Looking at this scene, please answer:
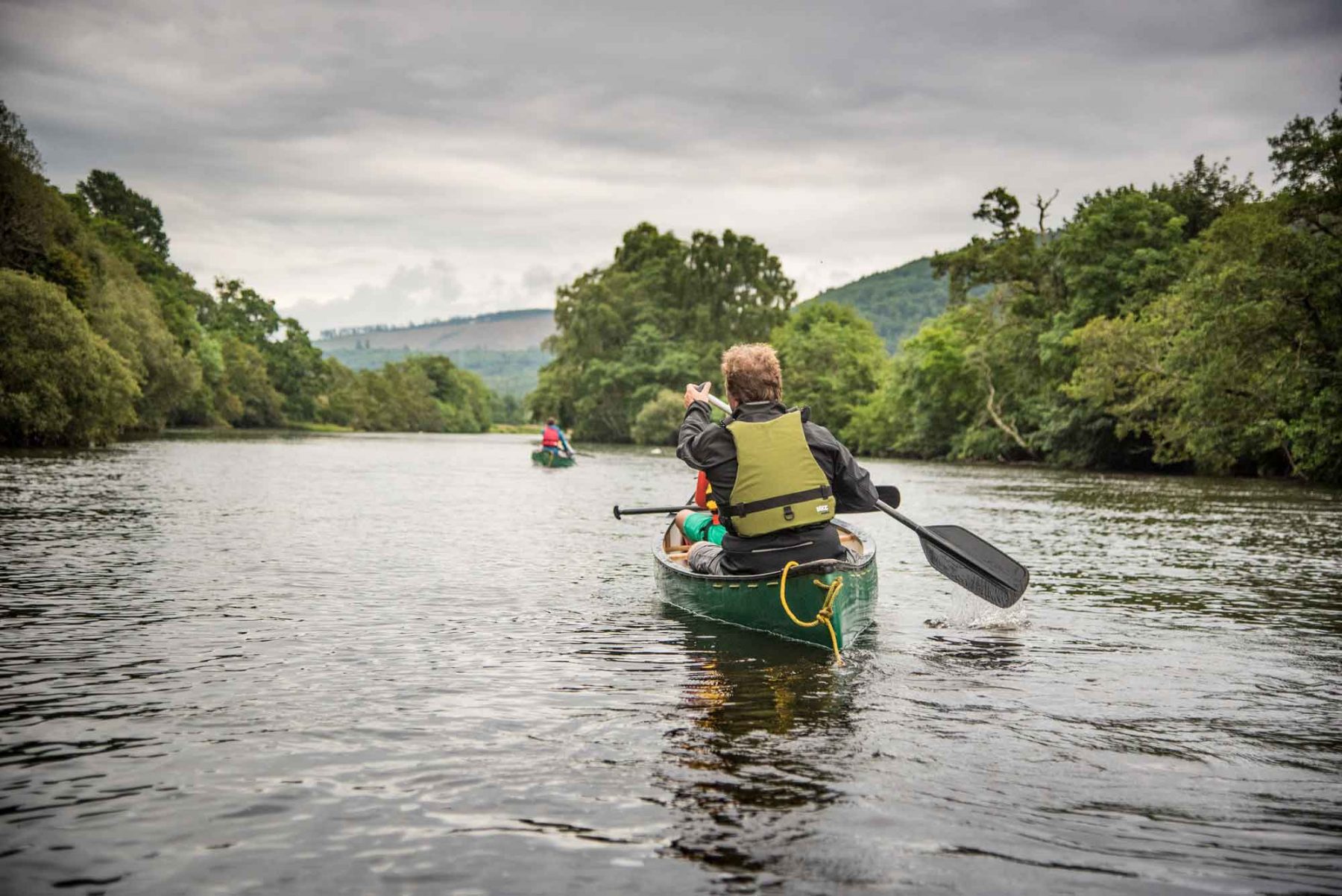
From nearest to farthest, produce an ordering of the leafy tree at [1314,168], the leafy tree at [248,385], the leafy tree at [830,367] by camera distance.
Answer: the leafy tree at [1314,168], the leafy tree at [830,367], the leafy tree at [248,385]

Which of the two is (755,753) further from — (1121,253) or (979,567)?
(1121,253)

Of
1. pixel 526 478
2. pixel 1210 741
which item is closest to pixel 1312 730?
pixel 1210 741

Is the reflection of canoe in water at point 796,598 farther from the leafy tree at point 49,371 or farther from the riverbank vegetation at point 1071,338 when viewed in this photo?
the leafy tree at point 49,371

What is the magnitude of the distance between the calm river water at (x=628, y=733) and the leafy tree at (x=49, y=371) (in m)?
28.0

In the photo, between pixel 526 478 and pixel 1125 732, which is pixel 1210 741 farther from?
pixel 526 478

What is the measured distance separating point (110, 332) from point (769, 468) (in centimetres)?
4886

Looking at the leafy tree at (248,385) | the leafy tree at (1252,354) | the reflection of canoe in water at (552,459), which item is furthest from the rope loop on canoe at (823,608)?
the leafy tree at (248,385)

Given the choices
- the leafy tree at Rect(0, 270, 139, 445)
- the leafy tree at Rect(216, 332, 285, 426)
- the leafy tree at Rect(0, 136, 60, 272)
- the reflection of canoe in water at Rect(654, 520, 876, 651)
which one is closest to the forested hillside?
the reflection of canoe in water at Rect(654, 520, 876, 651)

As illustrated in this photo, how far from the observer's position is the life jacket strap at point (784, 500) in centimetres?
783

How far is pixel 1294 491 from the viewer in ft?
93.8

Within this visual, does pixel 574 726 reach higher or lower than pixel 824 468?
lower

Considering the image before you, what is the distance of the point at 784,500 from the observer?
783 cm

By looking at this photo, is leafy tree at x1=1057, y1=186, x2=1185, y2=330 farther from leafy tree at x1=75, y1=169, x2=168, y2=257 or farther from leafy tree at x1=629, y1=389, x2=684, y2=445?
leafy tree at x1=75, y1=169, x2=168, y2=257

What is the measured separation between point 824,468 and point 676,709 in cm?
244
